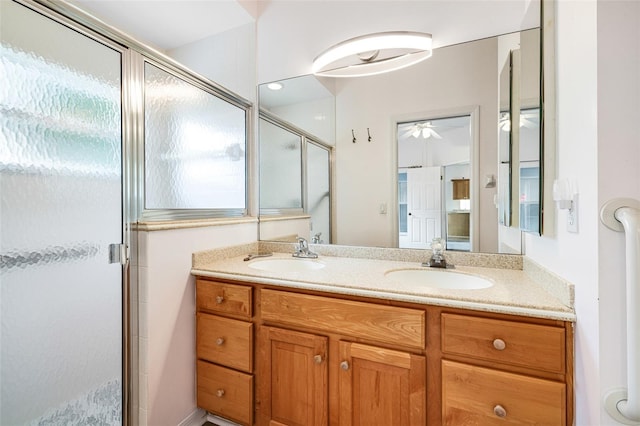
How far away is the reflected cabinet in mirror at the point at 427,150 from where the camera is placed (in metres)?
1.26

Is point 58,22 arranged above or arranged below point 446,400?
above

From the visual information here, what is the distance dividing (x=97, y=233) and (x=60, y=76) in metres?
0.60

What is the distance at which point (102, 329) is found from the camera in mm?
1175

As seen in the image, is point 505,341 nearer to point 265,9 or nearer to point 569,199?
point 569,199

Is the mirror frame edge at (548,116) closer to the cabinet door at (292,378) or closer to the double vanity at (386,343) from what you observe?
the double vanity at (386,343)

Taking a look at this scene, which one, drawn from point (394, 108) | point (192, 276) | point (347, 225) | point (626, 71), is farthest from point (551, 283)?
point (192, 276)

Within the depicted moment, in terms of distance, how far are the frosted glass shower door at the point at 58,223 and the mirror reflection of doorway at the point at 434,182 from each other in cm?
144

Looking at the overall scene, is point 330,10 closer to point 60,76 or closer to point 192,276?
point 60,76

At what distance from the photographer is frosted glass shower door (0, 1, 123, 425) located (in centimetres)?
91

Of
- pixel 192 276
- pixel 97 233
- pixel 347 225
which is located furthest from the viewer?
pixel 347 225

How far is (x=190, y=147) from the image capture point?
1628mm

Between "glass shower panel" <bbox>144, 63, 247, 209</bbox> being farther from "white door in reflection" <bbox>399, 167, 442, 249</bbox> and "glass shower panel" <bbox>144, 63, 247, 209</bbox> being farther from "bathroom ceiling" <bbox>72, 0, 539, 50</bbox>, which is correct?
"white door in reflection" <bbox>399, 167, 442, 249</bbox>

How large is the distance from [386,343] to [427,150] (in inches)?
42.1

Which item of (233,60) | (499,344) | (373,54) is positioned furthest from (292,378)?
(233,60)
